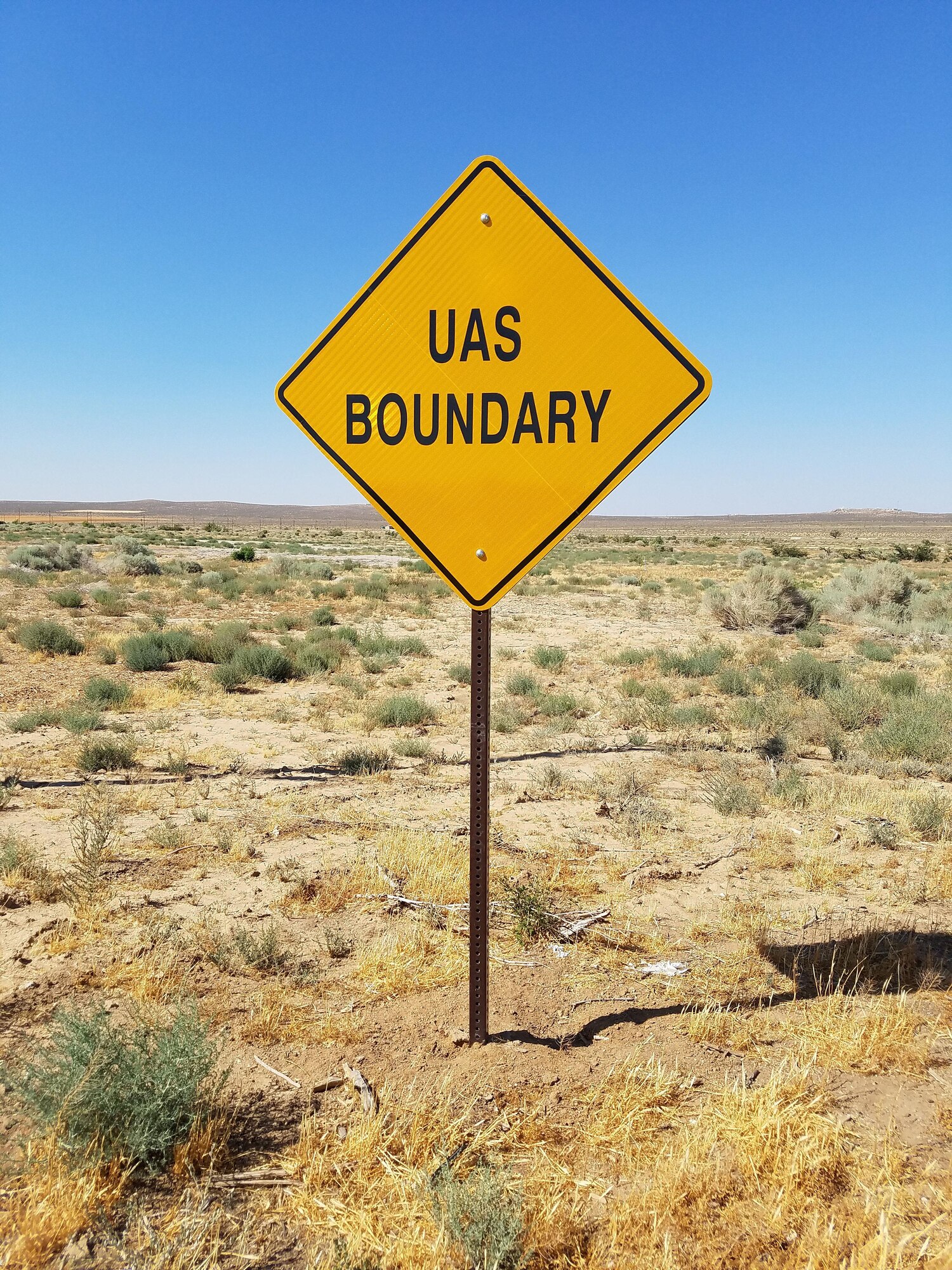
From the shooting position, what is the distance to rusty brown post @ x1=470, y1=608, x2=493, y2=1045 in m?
3.22

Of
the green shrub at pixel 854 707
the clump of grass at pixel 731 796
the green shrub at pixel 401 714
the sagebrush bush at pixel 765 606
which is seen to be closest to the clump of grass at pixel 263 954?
the clump of grass at pixel 731 796

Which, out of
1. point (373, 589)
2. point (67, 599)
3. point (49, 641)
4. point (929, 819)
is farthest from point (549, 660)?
point (67, 599)

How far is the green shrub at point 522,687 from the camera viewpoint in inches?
496

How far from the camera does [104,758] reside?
8.16 m

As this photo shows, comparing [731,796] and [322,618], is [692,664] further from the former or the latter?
[322,618]

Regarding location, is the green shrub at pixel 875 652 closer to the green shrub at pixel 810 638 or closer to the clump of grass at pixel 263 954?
the green shrub at pixel 810 638

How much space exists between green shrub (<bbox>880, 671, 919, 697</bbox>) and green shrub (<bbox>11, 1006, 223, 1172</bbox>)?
36.6ft

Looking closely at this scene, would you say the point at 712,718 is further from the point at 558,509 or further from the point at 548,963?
the point at 558,509

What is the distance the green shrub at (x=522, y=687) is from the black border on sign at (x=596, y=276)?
30.3ft

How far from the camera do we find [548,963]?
425 cm

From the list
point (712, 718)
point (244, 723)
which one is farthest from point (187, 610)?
point (712, 718)

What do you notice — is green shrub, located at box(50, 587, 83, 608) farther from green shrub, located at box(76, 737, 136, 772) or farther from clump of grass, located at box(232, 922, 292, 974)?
clump of grass, located at box(232, 922, 292, 974)

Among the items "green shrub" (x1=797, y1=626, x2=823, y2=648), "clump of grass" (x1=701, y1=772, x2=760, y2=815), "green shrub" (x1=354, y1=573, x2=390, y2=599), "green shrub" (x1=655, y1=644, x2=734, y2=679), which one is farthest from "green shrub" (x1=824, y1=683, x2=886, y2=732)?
"green shrub" (x1=354, y1=573, x2=390, y2=599)

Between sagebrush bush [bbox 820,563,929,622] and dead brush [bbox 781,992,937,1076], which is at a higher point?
sagebrush bush [bbox 820,563,929,622]
